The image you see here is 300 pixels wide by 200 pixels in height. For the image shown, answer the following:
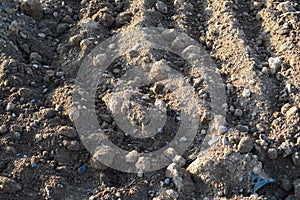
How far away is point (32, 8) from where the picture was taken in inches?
167

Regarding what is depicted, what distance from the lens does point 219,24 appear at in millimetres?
4051

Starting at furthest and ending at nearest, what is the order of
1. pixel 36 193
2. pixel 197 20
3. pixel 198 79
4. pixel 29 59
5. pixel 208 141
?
1. pixel 197 20
2. pixel 29 59
3. pixel 198 79
4. pixel 208 141
5. pixel 36 193

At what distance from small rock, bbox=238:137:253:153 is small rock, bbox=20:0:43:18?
190cm

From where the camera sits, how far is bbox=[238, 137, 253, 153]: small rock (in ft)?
10.8

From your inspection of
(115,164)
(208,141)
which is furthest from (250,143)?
(115,164)

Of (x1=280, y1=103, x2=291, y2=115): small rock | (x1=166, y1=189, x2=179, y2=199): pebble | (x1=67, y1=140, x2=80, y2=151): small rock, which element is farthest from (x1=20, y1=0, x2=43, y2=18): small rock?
(x1=280, y1=103, x2=291, y2=115): small rock

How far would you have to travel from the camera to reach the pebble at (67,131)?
3426 millimetres

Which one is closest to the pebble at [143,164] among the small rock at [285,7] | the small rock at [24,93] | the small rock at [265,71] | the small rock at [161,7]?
the small rock at [24,93]

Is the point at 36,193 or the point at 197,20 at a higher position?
the point at 197,20

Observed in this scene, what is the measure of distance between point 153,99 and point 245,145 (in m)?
0.69

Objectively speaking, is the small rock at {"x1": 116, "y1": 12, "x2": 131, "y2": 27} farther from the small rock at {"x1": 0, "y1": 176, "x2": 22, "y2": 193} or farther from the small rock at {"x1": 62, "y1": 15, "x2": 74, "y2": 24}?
the small rock at {"x1": 0, "y1": 176, "x2": 22, "y2": 193}

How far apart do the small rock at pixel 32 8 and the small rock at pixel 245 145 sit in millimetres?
1900

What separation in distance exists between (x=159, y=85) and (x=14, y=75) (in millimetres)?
974

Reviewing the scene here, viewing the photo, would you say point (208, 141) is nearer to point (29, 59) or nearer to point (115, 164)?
point (115, 164)
